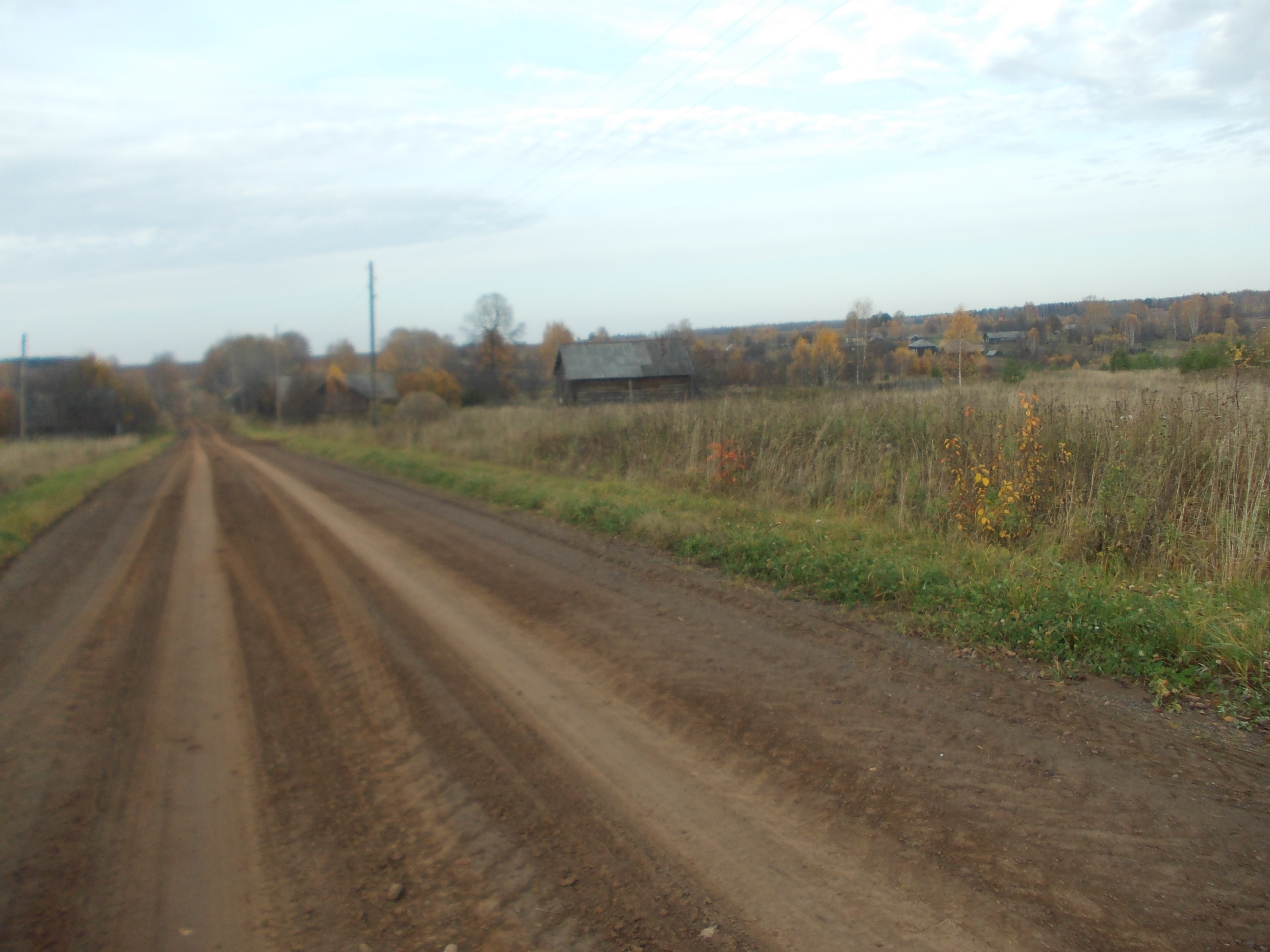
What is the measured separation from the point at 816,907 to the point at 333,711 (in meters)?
3.37

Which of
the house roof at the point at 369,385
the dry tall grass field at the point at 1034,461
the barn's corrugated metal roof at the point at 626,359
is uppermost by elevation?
the house roof at the point at 369,385

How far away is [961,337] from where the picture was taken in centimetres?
1371

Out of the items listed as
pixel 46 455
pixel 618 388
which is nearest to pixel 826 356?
pixel 618 388

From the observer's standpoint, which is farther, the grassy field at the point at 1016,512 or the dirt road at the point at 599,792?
the grassy field at the point at 1016,512

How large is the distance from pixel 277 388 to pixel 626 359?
3778 centimetres

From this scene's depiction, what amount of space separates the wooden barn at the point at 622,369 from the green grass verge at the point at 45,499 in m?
17.3

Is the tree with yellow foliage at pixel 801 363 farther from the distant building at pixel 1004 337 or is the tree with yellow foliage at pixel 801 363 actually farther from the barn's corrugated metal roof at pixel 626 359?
the barn's corrugated metal roof at pixel 626 359

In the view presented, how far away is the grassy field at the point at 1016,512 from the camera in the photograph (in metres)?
5.20

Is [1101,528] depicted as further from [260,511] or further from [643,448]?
[260,511]

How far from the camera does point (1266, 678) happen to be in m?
4.54

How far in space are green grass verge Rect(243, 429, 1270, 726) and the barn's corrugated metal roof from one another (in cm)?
2366

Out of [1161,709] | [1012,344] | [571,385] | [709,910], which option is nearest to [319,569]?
[709,910]

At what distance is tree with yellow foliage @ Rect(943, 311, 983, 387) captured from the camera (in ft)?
45.0

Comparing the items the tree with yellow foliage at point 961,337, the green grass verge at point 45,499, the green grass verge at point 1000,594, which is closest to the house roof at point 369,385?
the green grass verge at point 45,499
